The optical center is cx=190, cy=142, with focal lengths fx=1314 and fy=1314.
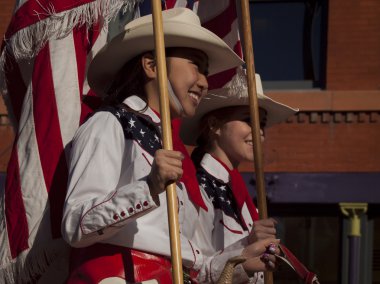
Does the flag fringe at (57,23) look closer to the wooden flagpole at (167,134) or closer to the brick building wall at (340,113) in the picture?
the wooden flagpole at (167,134)

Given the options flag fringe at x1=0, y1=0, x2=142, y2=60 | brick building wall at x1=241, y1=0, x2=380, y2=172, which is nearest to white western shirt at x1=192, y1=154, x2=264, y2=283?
flag fringe at x1=0, y1=0, x2=142, y2=60

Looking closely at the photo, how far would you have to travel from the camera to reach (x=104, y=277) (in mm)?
4172

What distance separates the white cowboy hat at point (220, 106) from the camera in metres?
5.53

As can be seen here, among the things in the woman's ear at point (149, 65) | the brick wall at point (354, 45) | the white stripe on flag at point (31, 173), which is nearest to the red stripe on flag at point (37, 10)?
→ the white stripe on flag at point (31, 173)

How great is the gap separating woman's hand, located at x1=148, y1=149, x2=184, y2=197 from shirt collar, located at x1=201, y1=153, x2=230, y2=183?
1787 millimetres

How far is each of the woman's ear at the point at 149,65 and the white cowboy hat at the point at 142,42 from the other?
3cm

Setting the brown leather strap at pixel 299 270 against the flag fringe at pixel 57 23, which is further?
the flag fringe at pixel 57 23

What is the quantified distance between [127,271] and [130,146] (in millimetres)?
409

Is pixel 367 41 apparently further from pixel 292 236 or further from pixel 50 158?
pixel 50 158

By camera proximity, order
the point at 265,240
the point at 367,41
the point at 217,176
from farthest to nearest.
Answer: the point at 367,41
the point at 217,176
the point at 265,240

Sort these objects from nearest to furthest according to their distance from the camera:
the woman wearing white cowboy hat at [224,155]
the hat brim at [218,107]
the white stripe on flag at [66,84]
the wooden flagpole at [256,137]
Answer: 1. the white stripe on flag at [66,84]
2. the wooden flagpole at [256,137]
3. the woman wearing white cowboy hat at [224,155]
4. the hat brim at [218,107]

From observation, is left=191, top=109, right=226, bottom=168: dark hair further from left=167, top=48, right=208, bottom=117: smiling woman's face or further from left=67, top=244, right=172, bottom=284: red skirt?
left=67, top=244, right=172, bottom=284: red skirt

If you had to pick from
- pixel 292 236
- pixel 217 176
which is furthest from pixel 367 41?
pixel 217 176

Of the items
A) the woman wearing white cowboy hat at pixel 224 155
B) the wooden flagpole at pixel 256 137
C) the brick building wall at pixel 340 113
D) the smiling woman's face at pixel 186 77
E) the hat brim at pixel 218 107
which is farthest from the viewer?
the brick building wall at pixel 340 113
